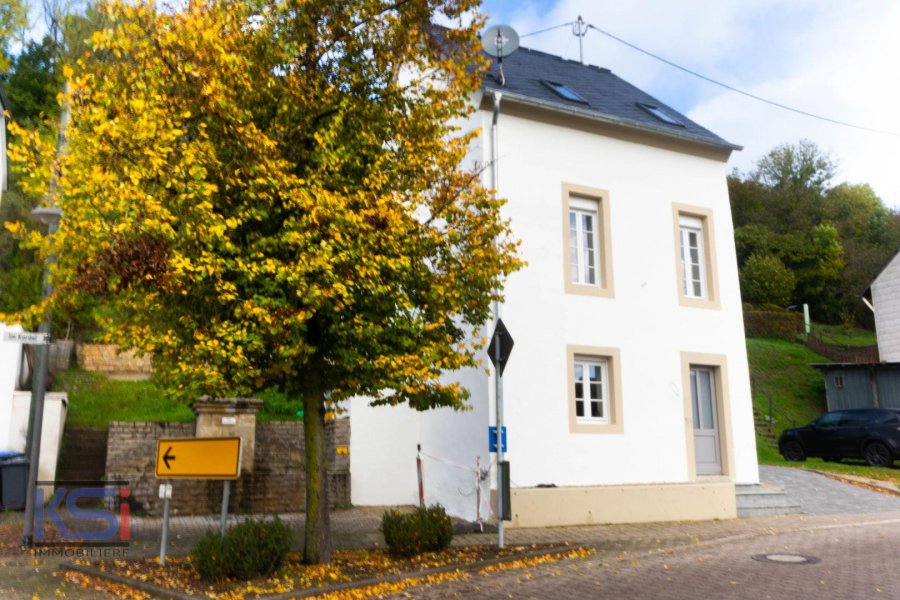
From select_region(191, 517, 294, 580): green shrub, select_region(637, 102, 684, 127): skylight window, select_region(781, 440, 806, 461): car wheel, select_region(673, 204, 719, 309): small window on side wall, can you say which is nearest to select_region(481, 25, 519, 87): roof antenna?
select_region(637, 102, 684, 127): skylight window

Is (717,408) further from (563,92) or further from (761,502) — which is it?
(563,92)

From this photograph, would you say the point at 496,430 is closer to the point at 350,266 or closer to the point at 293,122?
the point at 350,266

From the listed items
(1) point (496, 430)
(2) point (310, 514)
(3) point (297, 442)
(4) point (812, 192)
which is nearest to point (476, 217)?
(1) point (496, 430)

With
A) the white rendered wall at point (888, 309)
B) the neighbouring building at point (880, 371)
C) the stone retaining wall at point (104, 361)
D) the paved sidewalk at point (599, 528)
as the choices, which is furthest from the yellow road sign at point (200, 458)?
the white rendered wall at point (888, 309)

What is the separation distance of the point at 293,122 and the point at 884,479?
1586 centimetres

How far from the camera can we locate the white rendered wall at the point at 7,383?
1412cm

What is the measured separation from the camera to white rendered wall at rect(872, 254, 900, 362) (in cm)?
3256

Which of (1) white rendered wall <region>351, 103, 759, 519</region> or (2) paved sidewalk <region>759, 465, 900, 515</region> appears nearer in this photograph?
(1) white rendered wall <region>351, 103, 759, 519</region>

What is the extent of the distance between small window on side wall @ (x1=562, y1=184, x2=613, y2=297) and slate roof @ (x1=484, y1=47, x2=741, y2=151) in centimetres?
147

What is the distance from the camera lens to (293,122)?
8.70 m

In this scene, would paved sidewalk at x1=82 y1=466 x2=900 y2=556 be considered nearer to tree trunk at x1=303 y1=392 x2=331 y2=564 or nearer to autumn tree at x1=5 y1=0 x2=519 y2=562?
tree trunk at x1=303 y1=392 x2=331 y2=564

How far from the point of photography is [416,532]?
30.6 feet

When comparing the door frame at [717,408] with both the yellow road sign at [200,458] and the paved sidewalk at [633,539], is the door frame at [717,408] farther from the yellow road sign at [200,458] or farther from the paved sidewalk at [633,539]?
the yellow road sign at [200,458]

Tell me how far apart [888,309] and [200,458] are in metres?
32.9
